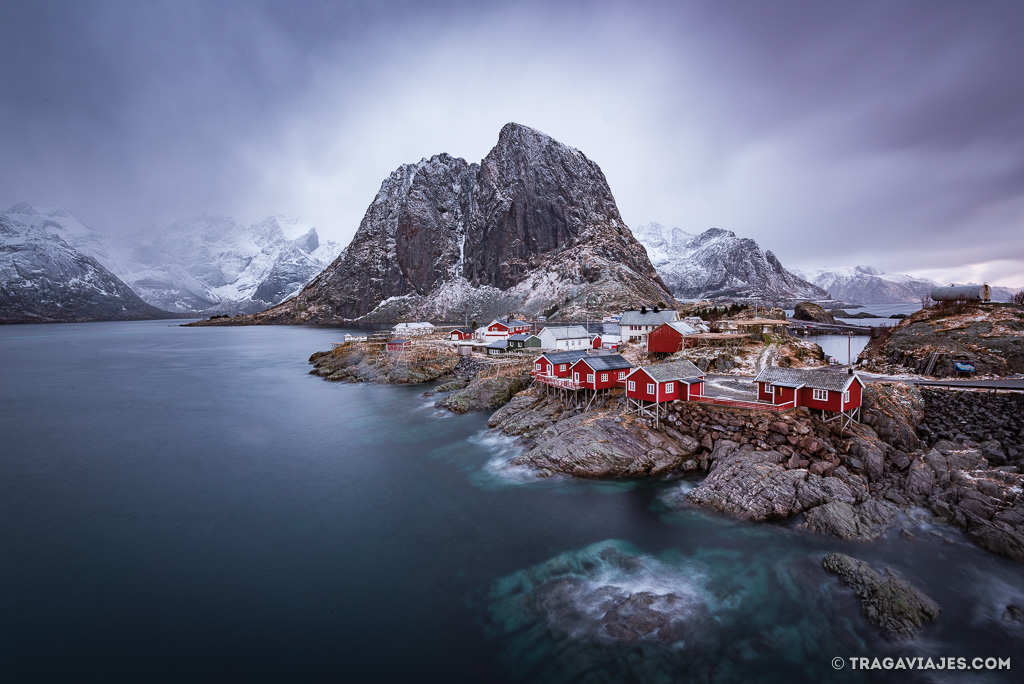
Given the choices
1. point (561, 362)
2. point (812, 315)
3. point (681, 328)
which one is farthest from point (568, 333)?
point (812, 315)

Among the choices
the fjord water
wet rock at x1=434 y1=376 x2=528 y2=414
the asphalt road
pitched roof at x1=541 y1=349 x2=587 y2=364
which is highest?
pitched roof at x1=541 y1=349 x2=587 y2=364

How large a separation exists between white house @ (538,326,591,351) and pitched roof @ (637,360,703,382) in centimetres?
2773

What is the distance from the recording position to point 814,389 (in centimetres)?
3011

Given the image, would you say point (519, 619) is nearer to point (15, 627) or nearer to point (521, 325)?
point (15, 627)

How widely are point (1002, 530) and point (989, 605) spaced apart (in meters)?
5.86

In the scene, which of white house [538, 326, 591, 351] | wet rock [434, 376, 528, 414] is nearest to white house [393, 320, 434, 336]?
white house [538, 326, 591, 351]

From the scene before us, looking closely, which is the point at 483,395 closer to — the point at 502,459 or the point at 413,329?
the point at 502,459

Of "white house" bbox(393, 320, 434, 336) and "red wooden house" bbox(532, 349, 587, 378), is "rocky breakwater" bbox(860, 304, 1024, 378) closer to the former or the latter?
"red wooden house" bbox(532, 349, 587, 378)

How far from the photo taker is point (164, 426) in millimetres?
47844

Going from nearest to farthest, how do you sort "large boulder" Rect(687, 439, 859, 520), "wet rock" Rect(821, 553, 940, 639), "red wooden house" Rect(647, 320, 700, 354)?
"wet rock" Rect(821, 553, 940, 639) < "large boulder" Rect(687, 439, 859, 520) < "red wooden house" Rect(647, 320, 700, 354)

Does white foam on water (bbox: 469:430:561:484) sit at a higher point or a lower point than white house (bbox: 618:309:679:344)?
lower

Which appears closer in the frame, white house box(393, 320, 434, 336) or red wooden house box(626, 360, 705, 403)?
red wooden house box(626, 360, 705, 403)

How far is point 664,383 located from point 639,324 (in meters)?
32.1

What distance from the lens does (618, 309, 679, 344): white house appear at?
62.6 m
